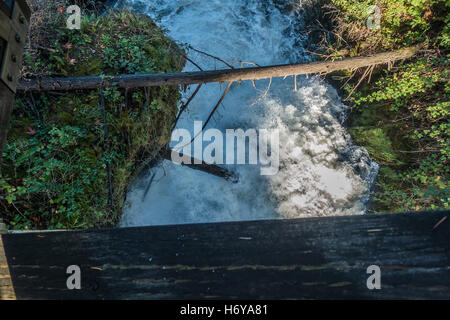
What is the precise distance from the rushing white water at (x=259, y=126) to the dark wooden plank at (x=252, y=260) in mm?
4666

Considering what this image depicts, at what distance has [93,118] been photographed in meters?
4.14

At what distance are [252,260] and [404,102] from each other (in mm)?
7077

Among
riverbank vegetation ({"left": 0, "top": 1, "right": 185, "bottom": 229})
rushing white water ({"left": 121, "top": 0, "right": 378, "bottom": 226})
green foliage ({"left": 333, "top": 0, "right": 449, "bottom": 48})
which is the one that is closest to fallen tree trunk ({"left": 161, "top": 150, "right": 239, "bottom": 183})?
rushing white water ({"left": 121, "top": 0, "right": 378, "bottom": 226})

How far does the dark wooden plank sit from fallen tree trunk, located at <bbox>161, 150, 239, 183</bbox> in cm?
519

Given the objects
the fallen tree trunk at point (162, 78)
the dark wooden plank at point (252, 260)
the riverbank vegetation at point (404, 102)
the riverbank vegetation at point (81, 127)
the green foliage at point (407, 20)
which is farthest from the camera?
the green foliage at point (407, 20)

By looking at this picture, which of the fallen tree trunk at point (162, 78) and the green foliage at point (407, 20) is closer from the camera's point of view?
the fallen tree trunk at point (162, 78)

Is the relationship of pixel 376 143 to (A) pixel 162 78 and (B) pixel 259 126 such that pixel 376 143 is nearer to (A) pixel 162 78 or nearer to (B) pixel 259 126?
(B) pixel 259 126

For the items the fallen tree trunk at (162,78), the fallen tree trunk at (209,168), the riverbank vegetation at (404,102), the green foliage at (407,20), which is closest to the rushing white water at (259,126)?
the fallen tree trunk at (209,168)

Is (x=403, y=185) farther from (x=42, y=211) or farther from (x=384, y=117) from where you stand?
(x=42, y=211)

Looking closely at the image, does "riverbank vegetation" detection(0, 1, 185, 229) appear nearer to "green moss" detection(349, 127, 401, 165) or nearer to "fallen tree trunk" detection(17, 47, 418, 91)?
"fallen tree trunk" detection(17, 47, 418, 91)

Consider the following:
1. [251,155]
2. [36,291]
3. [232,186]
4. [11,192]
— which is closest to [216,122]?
[251,155]

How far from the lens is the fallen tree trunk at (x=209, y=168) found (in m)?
6.20

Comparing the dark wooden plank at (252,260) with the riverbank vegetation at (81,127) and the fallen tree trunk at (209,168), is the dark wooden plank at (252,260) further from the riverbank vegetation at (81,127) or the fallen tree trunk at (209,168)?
the fallen tree trunk at (209,168)

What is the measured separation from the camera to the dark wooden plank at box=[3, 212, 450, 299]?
0.70 meters
